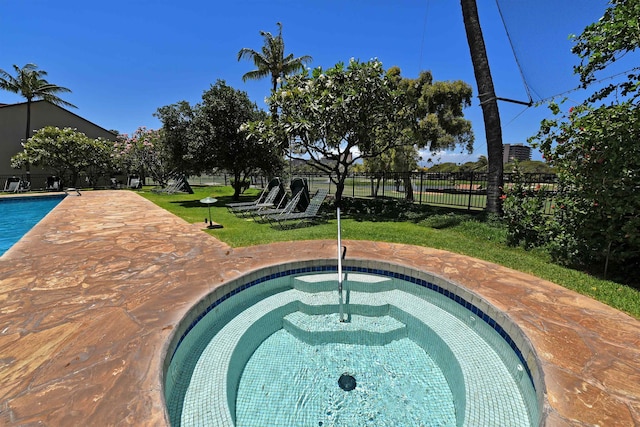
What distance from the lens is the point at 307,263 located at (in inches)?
195

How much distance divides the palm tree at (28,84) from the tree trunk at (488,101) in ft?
100

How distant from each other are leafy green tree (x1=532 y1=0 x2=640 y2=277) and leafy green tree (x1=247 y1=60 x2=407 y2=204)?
5339 millimetres

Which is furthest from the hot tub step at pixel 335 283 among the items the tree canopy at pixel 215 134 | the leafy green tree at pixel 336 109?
the tree canopy at pixel 215 134

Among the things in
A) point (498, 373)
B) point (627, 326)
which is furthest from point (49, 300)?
point (627, 326)

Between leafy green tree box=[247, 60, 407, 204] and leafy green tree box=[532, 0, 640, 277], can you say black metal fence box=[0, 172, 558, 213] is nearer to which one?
leafy green tree box=[532, 0, 640, 277]

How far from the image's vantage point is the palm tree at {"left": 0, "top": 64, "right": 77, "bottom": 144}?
840 inches

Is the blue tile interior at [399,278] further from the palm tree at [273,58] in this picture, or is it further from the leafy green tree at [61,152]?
the leafy green tree at [61,152]

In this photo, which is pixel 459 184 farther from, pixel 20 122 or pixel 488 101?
pixel 20 122

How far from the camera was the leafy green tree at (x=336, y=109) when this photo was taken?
9.04 metres

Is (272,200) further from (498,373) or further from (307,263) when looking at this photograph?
(498,373)

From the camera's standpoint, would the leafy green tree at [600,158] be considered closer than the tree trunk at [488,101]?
Yes

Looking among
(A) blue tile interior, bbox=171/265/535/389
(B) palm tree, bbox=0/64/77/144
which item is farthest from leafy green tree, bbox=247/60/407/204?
→ (B) palm tree, bbox=0/64/77/144

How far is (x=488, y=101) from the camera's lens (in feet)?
26.2

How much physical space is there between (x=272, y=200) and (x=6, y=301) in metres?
7.73
